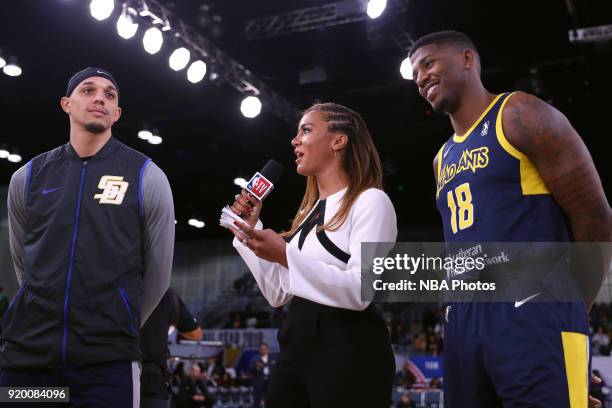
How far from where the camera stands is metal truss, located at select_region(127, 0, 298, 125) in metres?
8.71

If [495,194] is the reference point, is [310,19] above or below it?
above

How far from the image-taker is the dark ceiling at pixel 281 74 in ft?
32.1

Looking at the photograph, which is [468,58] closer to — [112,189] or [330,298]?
[330,298]

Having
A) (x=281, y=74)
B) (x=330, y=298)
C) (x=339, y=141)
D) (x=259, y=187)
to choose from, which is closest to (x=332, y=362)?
(x=330, y=298)

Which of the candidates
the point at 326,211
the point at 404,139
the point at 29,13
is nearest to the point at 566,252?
the point at 326,211

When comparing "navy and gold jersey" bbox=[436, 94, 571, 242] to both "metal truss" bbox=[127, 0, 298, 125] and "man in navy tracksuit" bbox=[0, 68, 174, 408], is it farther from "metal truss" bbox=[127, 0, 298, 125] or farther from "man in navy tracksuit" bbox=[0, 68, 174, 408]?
"metal truss" bbox=[127, 0, 298, 125]

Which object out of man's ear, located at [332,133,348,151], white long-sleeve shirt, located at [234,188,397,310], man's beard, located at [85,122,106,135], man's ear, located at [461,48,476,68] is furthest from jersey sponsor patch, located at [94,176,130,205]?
man's ear, located at [461,48,476,68]

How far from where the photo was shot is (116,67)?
447 inches

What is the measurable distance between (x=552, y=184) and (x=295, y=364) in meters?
1.03

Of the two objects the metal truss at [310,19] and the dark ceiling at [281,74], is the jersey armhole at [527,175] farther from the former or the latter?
the dark ceiling at [281,74]

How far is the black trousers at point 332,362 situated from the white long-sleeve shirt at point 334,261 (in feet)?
0.28

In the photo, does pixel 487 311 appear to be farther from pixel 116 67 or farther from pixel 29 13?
pixel 116 67

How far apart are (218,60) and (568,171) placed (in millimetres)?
8670

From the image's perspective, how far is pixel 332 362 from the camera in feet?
6.94
